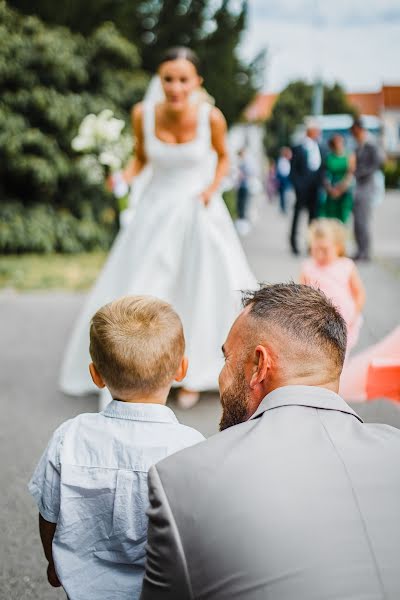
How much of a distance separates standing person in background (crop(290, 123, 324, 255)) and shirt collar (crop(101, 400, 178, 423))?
1029 centimetres

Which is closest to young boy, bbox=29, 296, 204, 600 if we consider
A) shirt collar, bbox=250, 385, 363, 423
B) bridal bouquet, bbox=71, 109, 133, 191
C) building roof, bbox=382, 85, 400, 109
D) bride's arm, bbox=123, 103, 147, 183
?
shirt collar, bbox=250, 385, 363, 423

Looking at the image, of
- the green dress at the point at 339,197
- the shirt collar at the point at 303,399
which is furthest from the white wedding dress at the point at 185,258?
the green dress at the point at 339,197

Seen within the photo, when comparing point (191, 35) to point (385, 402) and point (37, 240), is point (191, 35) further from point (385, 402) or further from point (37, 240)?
point (385, 402)

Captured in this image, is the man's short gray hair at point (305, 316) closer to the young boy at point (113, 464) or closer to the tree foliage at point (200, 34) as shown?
the young boy at point (113, 464)

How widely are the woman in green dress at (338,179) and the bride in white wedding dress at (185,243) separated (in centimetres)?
723

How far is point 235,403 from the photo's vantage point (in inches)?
69.8

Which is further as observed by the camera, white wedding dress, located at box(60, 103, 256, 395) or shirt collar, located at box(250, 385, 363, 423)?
white wedding dress, located at box(60, 103, 256, 395)

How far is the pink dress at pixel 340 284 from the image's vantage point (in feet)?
14.5

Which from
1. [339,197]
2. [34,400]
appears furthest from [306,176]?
[34,400]

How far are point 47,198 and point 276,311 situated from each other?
11668mm

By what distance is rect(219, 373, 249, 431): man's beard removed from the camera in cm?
175

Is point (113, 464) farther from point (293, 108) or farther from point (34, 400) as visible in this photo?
point (293, 108)

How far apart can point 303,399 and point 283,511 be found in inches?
11.6

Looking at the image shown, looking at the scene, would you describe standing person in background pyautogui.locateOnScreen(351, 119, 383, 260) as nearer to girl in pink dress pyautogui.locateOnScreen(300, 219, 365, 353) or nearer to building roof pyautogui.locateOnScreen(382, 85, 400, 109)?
girl in pink dress pyautogui.locateOnScreen(300, 219, 365, 353)
